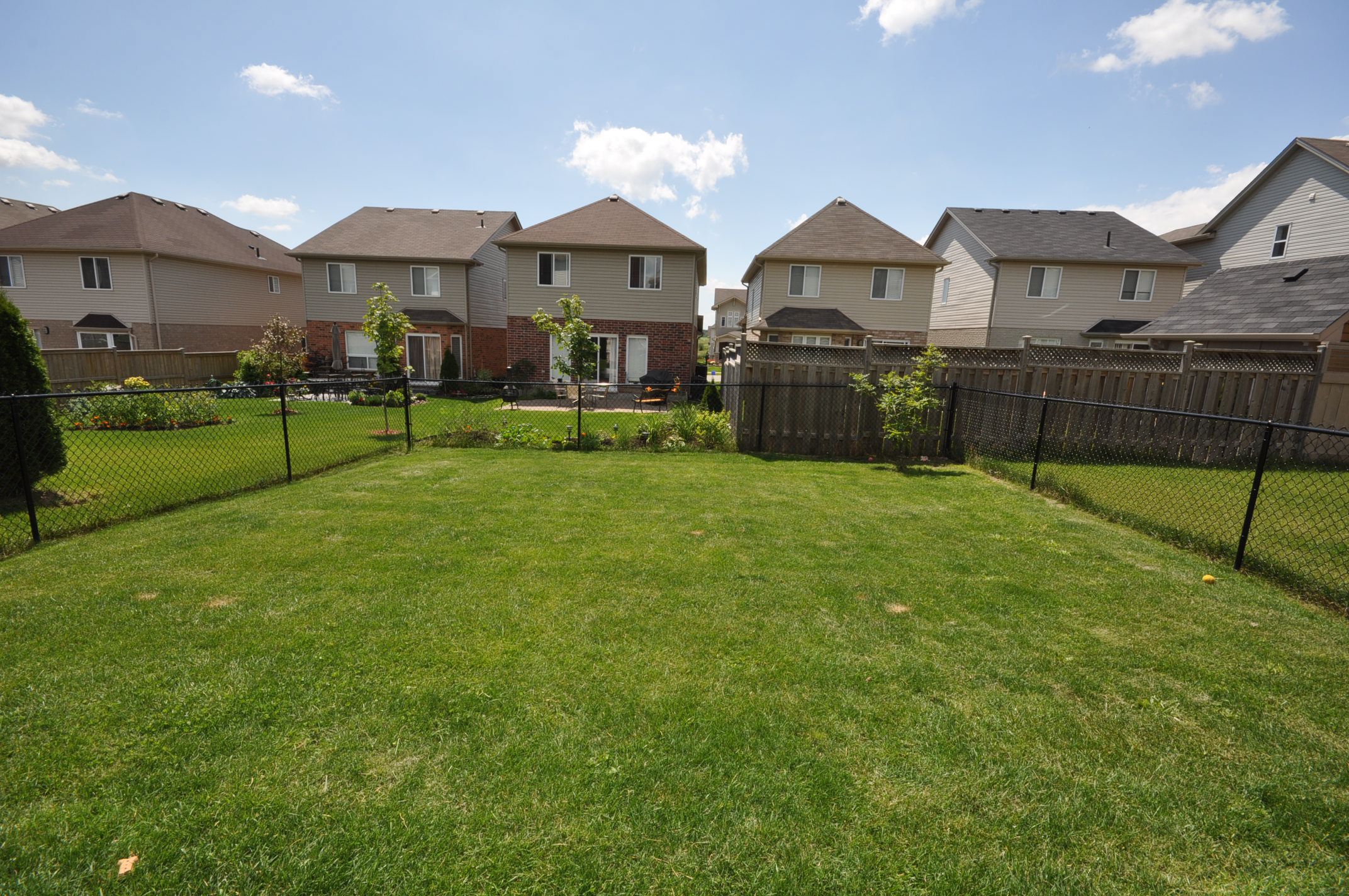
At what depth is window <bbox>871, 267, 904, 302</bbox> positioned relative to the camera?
24.2 meters

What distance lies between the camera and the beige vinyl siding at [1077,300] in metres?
24.5

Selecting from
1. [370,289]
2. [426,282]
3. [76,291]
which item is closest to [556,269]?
[426,282]

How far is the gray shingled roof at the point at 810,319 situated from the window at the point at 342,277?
17273mm

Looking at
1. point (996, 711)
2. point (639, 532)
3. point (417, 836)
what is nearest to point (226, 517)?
point (639, 532)

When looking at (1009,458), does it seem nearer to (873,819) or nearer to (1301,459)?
(1301,459)

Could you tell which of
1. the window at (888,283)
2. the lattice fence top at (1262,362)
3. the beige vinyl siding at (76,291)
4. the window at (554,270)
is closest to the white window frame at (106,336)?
the beige vinyl siding at (76,291)

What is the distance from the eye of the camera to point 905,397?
9.72 meters

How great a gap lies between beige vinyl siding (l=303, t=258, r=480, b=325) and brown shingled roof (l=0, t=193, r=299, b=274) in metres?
5.89

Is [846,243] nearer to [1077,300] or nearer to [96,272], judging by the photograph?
[1077,300]

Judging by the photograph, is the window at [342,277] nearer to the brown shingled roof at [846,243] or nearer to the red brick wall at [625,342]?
the red brick wall at [625,342]

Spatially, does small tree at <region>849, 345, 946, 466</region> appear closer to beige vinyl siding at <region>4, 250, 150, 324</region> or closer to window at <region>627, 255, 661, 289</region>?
window at <region>627, 255, 661, 289</region>

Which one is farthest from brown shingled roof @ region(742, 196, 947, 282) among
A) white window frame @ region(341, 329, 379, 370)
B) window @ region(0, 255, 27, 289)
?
window @ region(0, 255, 27, 289)

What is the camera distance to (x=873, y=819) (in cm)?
241

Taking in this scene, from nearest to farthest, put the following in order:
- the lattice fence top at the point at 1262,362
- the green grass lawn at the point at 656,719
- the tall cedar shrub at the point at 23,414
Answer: the green grass lawn at the point at 656,719
the tall cedar shrub at the point at 23,414
the lattice fence top at the point at 1262,362
